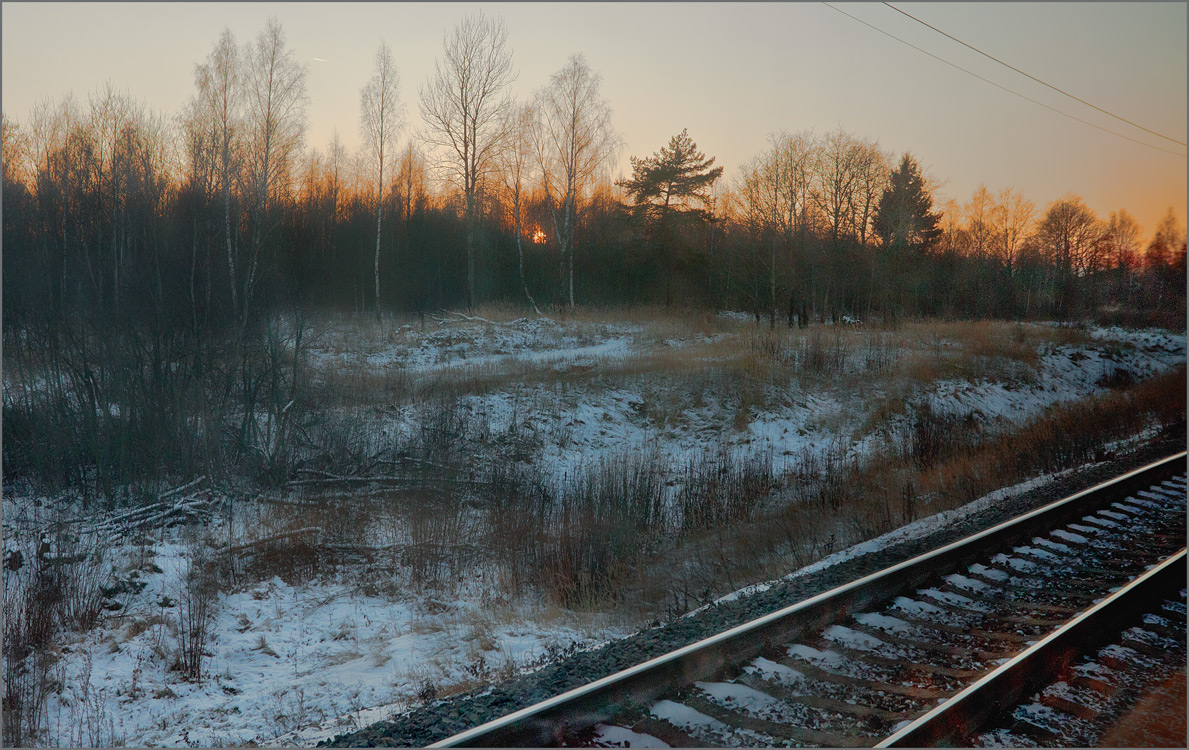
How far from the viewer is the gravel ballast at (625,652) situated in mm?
3502

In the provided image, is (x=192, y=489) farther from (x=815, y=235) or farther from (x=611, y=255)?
(x=611, y=255)

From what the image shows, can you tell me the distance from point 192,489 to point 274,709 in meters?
5.92

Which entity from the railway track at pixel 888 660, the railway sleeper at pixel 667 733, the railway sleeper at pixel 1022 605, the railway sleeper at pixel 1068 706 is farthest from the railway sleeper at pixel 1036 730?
the railway sleeper at pixel 667 733

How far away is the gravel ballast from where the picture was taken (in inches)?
138

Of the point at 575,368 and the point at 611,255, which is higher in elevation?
the point at 611,255

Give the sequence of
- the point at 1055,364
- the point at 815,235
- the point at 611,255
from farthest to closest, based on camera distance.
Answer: the point at 611,255 < the point at 815,235 < the point at 1055,364

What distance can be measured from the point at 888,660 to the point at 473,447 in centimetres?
925

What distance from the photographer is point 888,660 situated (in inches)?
166

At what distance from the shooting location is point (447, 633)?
229 inches

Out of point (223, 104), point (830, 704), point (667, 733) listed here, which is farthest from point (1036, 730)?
point (223, 104)

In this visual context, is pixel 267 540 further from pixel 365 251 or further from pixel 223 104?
pixel 365 251

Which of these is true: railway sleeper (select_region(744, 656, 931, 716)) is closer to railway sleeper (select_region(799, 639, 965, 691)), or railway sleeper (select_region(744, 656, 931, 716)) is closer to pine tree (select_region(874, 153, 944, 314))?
railway sleeper (select_region(799, 639, 965, 691))

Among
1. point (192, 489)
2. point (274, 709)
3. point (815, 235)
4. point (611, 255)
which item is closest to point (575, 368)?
point (192, 489)

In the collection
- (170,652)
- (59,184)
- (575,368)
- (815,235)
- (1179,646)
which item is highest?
(815,235)
